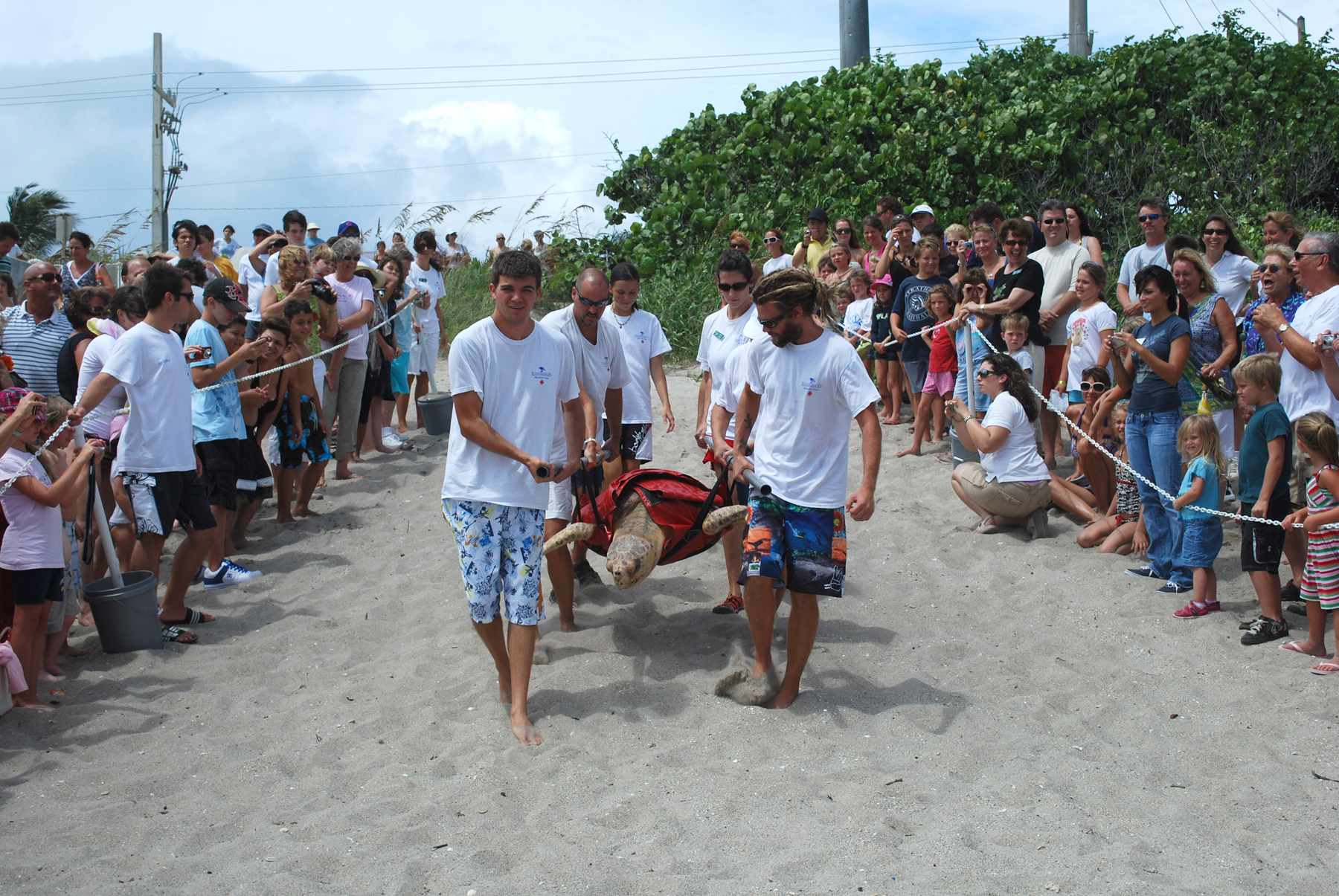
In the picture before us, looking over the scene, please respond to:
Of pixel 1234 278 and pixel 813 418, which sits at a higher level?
pixel 1234 278

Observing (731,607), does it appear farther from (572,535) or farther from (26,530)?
(26,530)

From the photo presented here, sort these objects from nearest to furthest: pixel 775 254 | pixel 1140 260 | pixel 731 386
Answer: pixel 731 386, pixel 1140 260, pixel 775 254

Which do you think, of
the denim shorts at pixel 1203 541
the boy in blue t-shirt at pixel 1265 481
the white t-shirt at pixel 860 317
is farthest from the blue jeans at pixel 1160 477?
the white t-shirt at pixel 860 317

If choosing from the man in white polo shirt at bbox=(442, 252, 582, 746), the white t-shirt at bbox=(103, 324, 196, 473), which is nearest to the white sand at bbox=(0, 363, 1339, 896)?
the man in white polo shirt at bbox=(442, 252, 582, 746)

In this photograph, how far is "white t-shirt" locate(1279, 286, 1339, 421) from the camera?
5445 mm

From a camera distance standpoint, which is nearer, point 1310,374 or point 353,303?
point 1310,374

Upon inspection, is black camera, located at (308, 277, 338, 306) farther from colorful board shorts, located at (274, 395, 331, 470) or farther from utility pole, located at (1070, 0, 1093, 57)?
utility pole, located at (1070, 0, 1093, 57)

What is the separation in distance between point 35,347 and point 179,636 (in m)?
2.86

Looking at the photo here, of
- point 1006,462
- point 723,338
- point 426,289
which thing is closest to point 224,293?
point 723,338

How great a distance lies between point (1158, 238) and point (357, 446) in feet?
22.8

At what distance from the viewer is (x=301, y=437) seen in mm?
7781

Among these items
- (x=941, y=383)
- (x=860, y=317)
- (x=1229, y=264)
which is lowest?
(x=941, y=383)

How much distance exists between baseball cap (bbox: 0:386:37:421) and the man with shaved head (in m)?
2.56

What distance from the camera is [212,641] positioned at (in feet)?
19.1
